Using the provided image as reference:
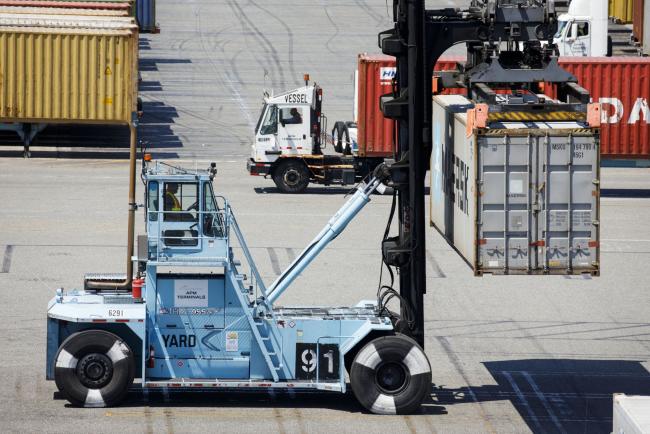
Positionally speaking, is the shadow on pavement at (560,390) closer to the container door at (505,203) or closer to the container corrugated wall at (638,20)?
the container door at (505,203)

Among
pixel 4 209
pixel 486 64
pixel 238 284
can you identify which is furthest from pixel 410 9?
pixel 4 209

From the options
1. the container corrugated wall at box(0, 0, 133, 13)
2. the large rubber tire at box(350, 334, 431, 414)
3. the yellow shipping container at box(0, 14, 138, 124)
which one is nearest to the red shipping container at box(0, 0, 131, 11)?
the container corrugated wall at box(0, 0, 133, 13)

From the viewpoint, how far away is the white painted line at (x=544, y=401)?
691 inches

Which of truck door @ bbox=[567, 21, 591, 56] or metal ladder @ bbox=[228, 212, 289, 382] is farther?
truck door @ bbox=[567, 21, 591, 56]

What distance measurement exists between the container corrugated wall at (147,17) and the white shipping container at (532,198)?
48.5 m

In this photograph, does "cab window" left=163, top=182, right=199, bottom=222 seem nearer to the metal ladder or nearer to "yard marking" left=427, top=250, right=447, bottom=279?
the metal ladder

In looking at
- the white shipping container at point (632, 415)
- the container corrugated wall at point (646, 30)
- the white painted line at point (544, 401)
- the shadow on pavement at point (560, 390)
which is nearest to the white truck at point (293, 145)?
the shadow on pavement at point (560, 390)

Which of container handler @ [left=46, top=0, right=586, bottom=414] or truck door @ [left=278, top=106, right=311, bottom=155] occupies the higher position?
truck door @ [left=278, top=106, right=311, bottom=155]

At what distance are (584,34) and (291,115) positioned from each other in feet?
68.7

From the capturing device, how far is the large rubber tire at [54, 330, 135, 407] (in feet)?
A: 57.2

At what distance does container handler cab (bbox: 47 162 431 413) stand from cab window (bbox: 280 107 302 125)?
62.1 ft

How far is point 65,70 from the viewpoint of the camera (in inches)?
1617

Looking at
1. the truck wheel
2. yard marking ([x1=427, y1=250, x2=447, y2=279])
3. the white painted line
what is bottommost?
the white painted line

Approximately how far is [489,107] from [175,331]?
5.47m
